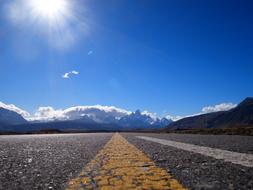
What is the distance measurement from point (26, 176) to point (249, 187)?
3356 millimetres

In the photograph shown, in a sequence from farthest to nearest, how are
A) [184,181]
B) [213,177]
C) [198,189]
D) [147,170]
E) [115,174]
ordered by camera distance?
[147,170] → [115,174] → [213,177] → [184,181] → [198,189]

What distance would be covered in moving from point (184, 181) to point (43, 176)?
2275 mm

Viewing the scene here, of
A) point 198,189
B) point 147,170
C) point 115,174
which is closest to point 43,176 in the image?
point 115,174

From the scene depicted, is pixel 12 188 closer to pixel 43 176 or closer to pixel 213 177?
pixel 43 176

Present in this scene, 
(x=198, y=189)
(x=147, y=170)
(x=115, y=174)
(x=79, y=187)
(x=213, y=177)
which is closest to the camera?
(x=198, y=189)

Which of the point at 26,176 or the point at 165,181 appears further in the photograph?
the point at 26,176

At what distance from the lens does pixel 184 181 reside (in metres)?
3.85

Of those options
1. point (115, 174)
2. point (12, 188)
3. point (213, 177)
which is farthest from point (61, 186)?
point (213, 177)

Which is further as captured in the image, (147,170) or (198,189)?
(147,170)

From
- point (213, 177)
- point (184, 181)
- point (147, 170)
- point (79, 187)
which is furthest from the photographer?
point (147, 170)

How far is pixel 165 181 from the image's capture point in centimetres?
380

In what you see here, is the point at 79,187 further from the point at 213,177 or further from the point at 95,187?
the point at 213,177

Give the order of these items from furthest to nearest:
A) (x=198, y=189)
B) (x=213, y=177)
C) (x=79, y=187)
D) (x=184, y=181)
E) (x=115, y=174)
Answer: (x=115, y=174)
(x=213, y=177)
(x=184, y=181)
(x=79, y=187)
(x=198, y=189)

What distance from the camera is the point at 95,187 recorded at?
11.7 feet
